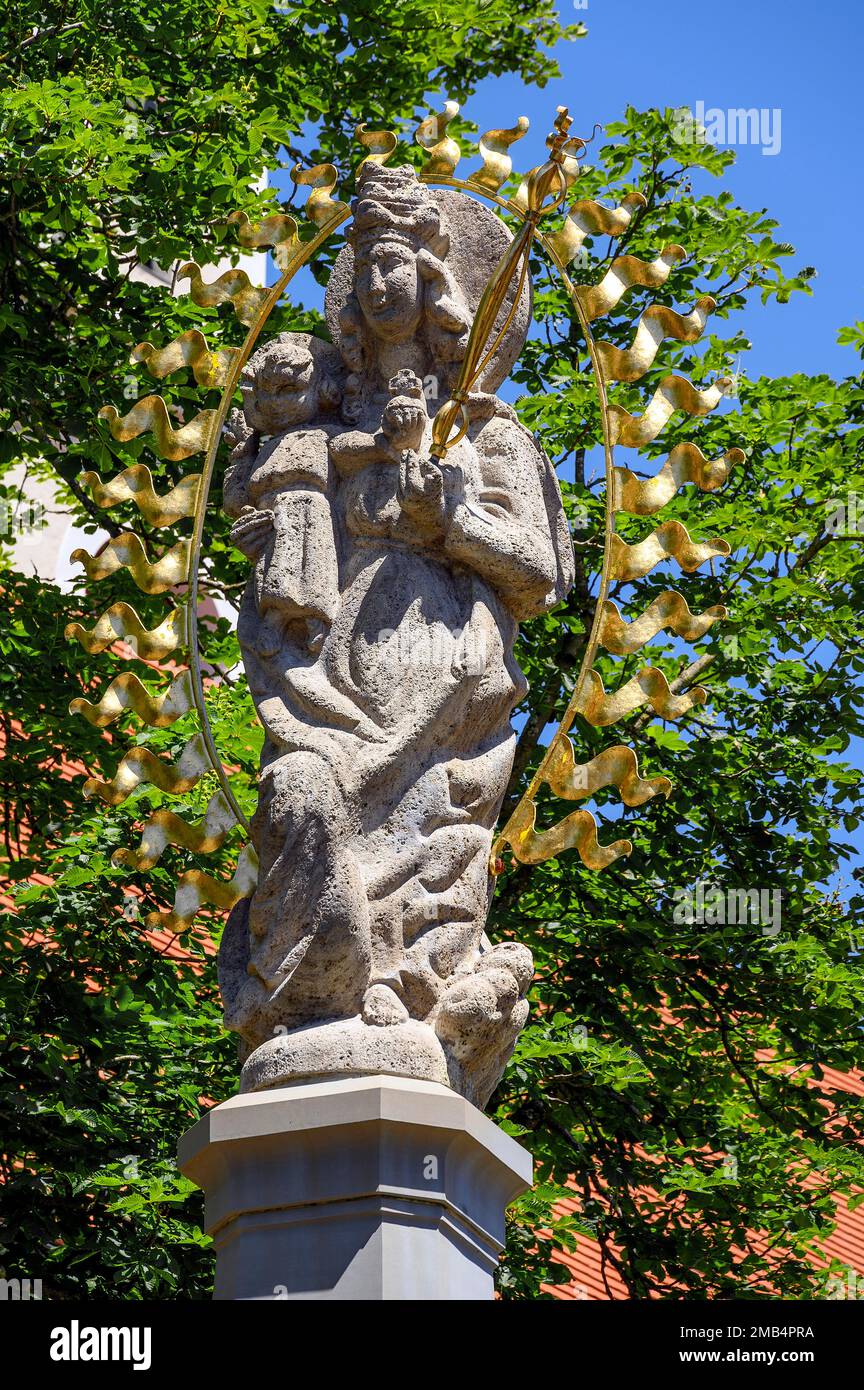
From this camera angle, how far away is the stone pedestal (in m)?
5.41

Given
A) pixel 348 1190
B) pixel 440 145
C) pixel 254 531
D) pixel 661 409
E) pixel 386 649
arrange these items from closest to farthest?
1. pixel 348 1190
2. pixel 386 649
3. pixel 254 531
4. pixel 661 409
5. pixel 440 145

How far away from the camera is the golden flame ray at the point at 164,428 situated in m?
6.91

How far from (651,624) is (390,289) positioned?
53.1 inches

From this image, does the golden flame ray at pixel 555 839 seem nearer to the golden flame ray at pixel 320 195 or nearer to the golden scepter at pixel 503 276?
the golden scepter at pixel 503 276

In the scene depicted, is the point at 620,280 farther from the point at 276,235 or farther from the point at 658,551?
the point at 276,235

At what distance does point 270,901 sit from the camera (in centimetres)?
591

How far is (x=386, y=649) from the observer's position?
621 cm

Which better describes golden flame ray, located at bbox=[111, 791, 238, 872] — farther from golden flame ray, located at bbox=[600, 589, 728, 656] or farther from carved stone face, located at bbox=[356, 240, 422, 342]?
carved stone face, located at bbox=[356, 240, 422, 342]

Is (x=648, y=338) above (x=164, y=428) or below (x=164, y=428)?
above

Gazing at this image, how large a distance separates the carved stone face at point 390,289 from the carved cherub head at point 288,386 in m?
0.23

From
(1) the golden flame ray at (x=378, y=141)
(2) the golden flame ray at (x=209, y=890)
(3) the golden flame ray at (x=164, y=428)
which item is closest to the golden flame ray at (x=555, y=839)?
(2) the golden flame ray at (x=209, y=890)

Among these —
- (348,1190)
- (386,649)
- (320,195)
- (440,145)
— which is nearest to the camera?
(348,1190)

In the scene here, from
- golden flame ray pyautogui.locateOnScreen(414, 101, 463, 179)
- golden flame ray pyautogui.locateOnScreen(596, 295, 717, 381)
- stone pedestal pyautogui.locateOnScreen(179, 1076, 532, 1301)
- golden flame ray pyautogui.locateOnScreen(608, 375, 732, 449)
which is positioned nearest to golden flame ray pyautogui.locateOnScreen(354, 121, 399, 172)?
golden flame ray pyautogui.locateOnScreen(414, 101, 463, 179)

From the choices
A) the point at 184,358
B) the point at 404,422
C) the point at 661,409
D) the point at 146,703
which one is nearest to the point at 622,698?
the point at 661,409
